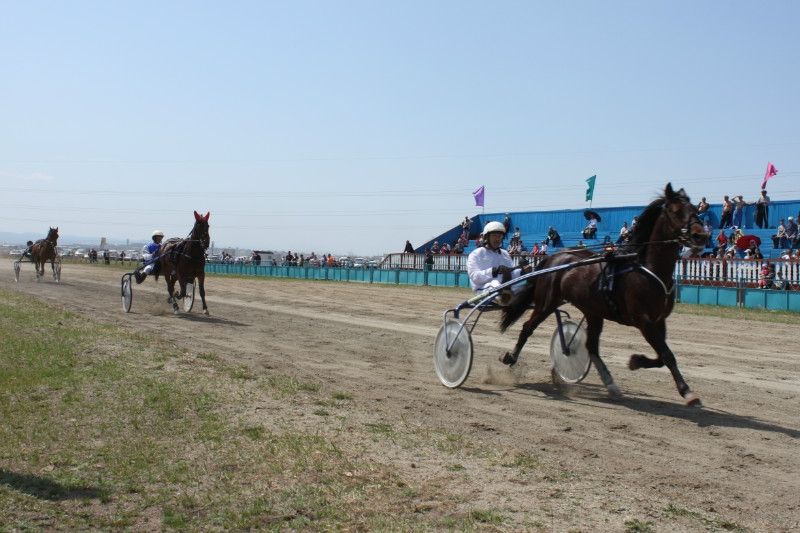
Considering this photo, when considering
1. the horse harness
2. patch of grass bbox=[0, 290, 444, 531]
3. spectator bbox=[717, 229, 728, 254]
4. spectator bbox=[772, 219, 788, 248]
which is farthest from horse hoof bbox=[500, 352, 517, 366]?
spectator bbox=[772, 219, 788, 248]

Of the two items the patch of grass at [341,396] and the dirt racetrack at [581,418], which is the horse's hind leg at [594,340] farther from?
the patch of grass at [341,396]

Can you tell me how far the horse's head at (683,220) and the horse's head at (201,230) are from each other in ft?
39.8

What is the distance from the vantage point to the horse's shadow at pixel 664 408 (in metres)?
7.40

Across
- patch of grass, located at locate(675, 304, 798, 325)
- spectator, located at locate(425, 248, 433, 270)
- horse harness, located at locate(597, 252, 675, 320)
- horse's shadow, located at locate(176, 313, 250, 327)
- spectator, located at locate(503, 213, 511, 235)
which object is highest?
spectator, located at locate(503, 213, 511, 235)

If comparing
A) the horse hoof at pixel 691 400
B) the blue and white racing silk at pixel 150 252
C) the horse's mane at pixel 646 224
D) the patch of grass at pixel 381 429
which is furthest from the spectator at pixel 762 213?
the patch of grass at pixel 381 429

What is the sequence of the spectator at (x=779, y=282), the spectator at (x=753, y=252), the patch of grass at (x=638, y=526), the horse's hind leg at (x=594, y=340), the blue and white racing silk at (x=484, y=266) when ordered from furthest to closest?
the spectator at (x=753, y=252), the spectator at (x=779, y=282), the blue and white racing silk at (x=484, y=266), the horse's hind leg at (x=594, y=340), the patch of grass at (x=638, y=526)

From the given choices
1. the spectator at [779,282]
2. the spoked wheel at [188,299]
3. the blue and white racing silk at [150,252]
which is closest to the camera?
the spoked wheel at [188,299]

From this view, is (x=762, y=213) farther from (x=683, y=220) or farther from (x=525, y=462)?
(x=525, y=462)

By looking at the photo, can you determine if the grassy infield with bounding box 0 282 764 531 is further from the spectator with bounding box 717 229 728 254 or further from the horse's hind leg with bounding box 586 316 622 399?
the spectator with bounding box 717 229 728 254

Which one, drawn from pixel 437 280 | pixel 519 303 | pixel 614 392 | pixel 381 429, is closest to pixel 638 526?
pixel 381 429

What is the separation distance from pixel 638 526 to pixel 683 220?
4.19 metres

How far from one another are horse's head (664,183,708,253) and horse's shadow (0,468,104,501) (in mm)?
5435

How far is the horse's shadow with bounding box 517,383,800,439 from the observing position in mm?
7398

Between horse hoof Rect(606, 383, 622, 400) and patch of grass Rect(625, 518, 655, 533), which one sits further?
horse hoof Rect(606, 383, 622, 400)
